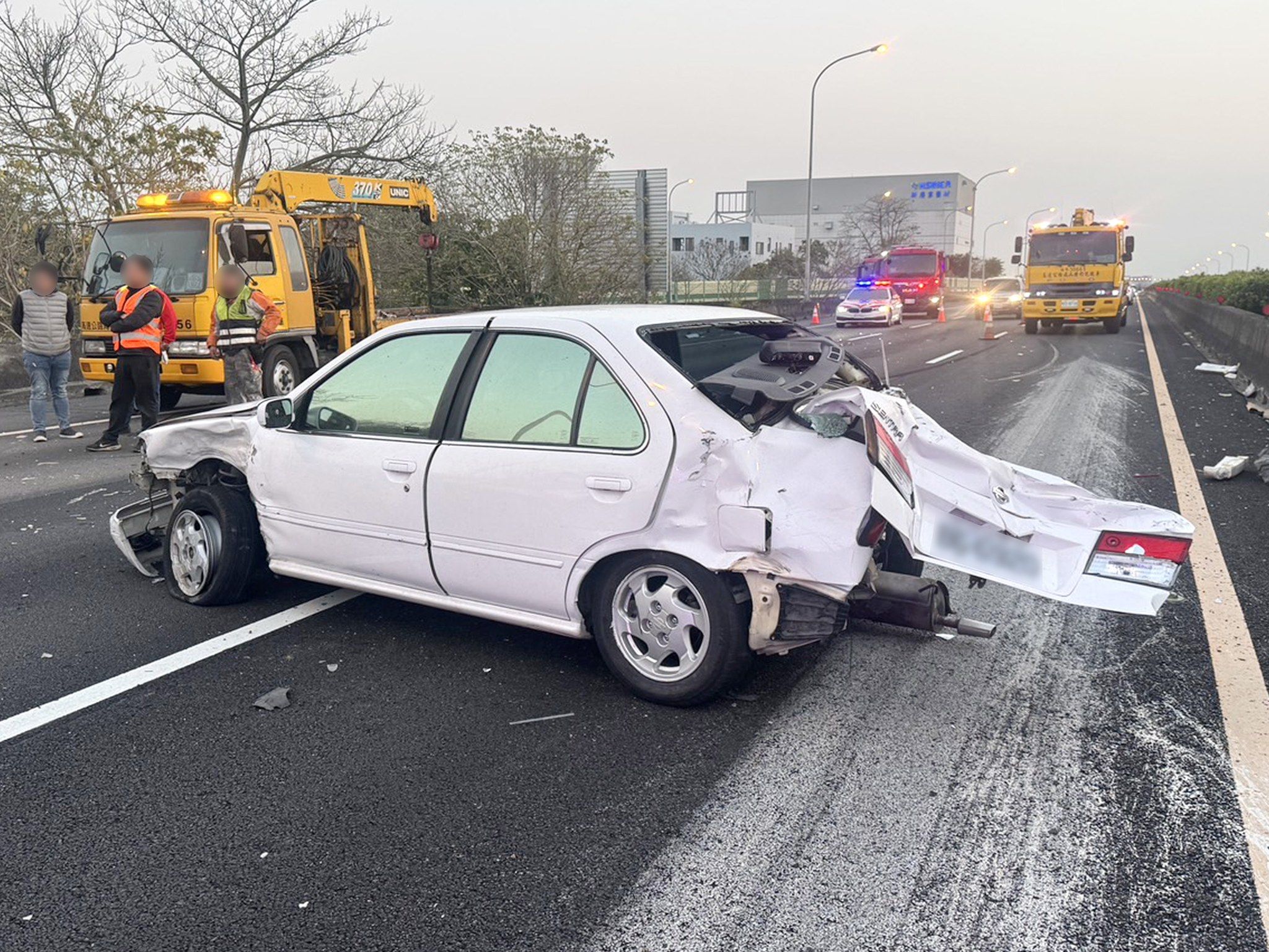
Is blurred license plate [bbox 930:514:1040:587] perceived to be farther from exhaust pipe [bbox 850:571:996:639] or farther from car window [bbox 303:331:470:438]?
car window [bbox 303:331:470:438]

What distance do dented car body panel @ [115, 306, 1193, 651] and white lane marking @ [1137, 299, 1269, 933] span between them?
607mm

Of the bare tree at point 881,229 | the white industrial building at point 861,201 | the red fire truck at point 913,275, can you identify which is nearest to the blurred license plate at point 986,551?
the red fire truck at point 913,275

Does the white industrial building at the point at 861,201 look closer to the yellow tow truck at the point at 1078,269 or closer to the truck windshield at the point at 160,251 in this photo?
the yellow tow truck at the point at 1078,269

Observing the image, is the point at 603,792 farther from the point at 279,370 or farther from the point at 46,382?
the point at 279,370

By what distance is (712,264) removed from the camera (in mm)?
52844

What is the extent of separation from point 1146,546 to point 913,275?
35.0 meters

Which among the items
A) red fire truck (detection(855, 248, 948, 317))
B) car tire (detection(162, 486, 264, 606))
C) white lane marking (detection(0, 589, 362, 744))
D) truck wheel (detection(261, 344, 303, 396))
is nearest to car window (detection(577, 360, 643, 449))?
white lane marking (detection(0, 589, 362, 744))

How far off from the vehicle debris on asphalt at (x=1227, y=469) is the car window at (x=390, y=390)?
→ 638cm

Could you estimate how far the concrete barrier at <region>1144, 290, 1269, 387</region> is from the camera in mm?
13555

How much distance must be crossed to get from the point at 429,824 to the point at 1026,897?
5.72ft

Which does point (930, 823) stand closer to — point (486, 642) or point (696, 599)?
point (696, 599)

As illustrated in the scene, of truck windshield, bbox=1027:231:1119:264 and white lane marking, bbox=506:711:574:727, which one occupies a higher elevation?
truck windshield, bbox=1027:231:1119:264

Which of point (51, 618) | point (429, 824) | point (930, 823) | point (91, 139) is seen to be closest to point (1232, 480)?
point (930, 823)

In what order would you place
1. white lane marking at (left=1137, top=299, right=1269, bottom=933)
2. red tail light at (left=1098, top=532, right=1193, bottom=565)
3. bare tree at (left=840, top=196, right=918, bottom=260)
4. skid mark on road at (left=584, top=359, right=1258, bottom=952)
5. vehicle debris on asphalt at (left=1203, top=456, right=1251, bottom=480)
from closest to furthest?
skid mark on road at (left=584, top=359, right=1258, bottom=952)
white lane marking at (left=1137, top=299, right=1269, bottom=933)
red tail light at (left=1098, top=532, right=1193, bottom=565)
vehicle debris on asphalt at (left=1203, top=456, right=1251, bottom=480)
bare tree at (left=840, top=196, right=918, bottom=260)
